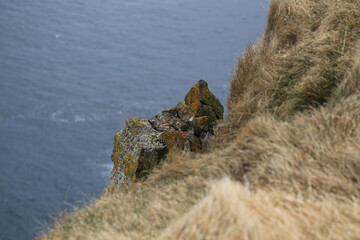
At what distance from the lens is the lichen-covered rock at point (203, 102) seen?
410 inches

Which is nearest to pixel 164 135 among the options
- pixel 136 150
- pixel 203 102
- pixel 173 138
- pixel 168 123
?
pixel 173 138

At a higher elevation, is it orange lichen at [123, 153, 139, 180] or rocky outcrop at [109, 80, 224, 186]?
rocky outcrop at [109, 80, 224, 186]

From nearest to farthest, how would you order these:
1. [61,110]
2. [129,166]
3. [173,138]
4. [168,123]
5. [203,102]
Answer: [129,166] → [173,138] → [168,123] → [203,102] → [61,110]

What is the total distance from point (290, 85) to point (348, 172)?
257 centimetres

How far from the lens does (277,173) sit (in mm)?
4184

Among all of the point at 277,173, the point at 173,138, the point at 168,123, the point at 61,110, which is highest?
the point at 277,173

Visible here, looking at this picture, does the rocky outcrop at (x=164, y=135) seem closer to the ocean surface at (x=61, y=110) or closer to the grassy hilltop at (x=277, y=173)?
the grassy hilltop at (x=277, y=173)

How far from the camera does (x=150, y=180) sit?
5.37 meters

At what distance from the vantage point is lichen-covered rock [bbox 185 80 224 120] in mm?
10425

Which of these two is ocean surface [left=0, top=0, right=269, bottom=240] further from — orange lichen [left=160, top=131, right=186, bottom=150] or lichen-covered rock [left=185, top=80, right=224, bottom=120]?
orange lichen [left=160, top=131, right=186, bottom=150]

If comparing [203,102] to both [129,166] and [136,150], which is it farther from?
[129,166]

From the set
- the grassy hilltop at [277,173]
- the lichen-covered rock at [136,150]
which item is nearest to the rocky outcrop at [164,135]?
the lichen-covered rock at [136,150]

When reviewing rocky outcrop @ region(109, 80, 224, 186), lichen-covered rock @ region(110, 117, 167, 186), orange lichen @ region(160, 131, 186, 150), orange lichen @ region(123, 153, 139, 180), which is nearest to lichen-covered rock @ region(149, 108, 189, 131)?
rocky outcrop @ region(109, 80, 224, 186)

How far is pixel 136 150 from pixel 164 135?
742 mm
